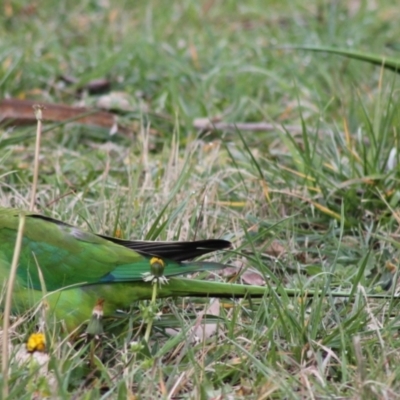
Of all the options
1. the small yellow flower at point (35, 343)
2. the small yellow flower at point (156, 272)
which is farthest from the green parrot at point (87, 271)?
the small yellow flower at point (35, 343)

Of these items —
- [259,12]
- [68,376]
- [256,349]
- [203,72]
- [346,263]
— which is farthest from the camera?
[259,12]

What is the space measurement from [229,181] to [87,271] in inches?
49.3

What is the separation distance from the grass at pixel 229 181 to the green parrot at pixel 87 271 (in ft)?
0.27

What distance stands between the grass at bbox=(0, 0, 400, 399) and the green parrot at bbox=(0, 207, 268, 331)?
0.08 metres

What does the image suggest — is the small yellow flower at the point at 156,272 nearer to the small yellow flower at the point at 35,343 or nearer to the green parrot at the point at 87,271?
the green parrot at the point at 87,271

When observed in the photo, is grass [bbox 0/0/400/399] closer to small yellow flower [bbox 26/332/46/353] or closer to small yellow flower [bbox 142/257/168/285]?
small yellow flower [bbox 26/332/46/353]

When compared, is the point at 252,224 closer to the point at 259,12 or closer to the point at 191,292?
the point at 191,292

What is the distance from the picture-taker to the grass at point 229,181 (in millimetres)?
2324

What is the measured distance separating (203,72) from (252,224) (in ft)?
7.06

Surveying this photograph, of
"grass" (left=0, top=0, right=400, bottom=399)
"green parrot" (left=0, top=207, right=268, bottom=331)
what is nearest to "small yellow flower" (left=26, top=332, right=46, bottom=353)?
"grass" (left=0, top=0, right=400, bottom=399)

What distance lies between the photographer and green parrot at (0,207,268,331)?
99.0 inches

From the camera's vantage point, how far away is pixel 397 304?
2.67 meters

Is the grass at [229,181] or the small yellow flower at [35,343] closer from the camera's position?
the small yellow flower at [35,343]

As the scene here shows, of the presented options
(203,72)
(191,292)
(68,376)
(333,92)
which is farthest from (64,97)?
(68,376)
